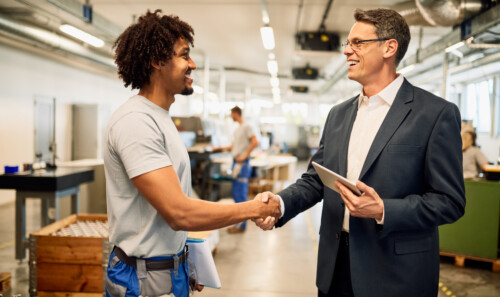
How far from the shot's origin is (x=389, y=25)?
1.70m

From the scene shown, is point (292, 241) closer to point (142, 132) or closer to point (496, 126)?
point (142, 132)

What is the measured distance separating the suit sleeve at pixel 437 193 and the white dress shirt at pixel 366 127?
0.84 ft

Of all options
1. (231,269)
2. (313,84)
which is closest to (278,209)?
(231,269)

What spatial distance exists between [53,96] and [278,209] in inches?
403

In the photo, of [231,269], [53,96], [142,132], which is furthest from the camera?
[53,96]

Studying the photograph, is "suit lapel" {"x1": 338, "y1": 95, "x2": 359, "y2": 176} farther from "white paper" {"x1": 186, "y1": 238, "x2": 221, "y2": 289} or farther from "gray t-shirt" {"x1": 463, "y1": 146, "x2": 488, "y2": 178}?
"gray t-shirt" {"x1": 463, "y1": 146, "x2": 488, "y2": 178}

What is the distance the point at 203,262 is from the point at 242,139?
4.77 metres

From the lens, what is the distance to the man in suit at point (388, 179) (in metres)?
1.48

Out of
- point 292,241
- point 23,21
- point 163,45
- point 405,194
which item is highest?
point 23,21

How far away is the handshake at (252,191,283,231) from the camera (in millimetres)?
1767

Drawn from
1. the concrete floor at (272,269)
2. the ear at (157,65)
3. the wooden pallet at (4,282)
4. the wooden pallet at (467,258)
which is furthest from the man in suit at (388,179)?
the wooden pallet at (467,258)

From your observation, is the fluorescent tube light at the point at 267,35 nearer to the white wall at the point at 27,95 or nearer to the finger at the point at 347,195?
the white wall at the point at 27,95

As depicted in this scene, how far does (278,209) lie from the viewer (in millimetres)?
1879

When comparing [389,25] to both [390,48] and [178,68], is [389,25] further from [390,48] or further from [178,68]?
[178,68]
